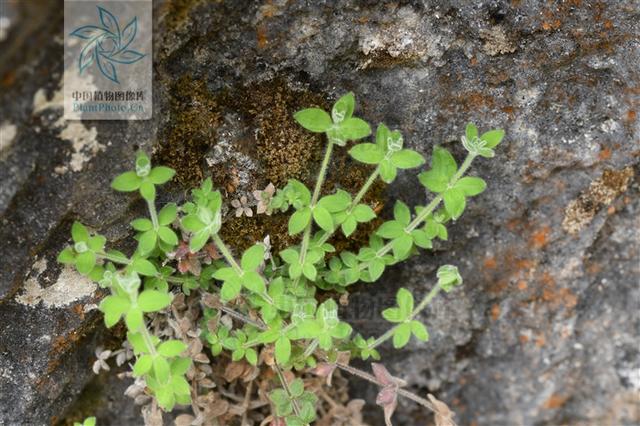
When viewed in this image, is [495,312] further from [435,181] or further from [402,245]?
[435,181]

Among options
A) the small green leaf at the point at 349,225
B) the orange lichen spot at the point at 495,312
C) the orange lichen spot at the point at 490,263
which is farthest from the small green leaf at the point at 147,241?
the orange lichen spot at the point at 495,312

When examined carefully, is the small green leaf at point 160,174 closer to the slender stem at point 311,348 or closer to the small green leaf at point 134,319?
the small green leaf at point 134,319

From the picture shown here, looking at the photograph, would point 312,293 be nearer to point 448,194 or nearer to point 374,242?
point 374,242

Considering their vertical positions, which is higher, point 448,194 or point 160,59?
point 160,59

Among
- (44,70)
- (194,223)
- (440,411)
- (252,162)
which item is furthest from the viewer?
(440,411)

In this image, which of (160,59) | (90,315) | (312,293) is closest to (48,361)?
(90,315)

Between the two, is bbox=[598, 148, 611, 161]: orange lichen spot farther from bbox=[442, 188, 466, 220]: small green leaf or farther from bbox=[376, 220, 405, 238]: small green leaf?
bbox=[376, 220, 405, 238]: small green leaf

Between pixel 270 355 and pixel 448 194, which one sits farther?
pixel 270 355
